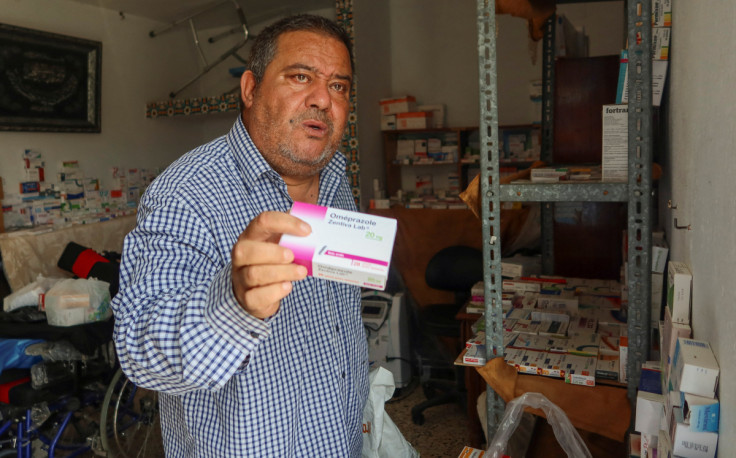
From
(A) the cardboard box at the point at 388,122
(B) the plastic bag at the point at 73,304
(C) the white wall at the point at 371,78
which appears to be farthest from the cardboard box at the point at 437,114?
(B) the plastic bag at the point at 73,304

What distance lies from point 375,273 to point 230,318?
0.23m

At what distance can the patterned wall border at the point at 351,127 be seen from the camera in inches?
205

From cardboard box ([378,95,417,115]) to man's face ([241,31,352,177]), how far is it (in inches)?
188

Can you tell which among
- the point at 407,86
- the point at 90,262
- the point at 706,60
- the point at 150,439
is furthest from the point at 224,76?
the point at 706,60

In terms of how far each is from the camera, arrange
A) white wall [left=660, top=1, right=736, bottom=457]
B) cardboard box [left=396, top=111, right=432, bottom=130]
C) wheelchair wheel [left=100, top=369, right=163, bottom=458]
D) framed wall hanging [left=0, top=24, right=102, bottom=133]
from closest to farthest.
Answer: white wall [left=660, top=1, right=736, bottom=457], wheelchair wheel [left=100, top=369, right=163, bottom=458], framed wall hanging [left=0, top=24, right=102, bottom=133], cardboard box [left=396, top=111, right=432, bottom=130]

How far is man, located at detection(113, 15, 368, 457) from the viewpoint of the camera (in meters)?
0.85

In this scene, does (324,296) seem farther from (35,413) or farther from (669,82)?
(35,413)

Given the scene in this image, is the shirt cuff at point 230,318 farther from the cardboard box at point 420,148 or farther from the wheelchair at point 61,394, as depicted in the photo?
the cardboard box at point 420,148

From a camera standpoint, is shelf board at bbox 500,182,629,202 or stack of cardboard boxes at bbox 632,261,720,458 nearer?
stack of cardboard boxes at bbox 632,261,720,458

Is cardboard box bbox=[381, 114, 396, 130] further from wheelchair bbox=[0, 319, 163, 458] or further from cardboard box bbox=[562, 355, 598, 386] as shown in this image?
cardboard box bbox=[562, 355, 598, 386]

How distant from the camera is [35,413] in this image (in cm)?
299

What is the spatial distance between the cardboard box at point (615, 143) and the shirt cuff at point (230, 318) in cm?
119

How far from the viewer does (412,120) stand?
6.11 meters

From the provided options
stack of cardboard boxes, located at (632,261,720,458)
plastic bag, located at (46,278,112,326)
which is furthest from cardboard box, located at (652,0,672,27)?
plastic bag, located at (46,278,112,326)
